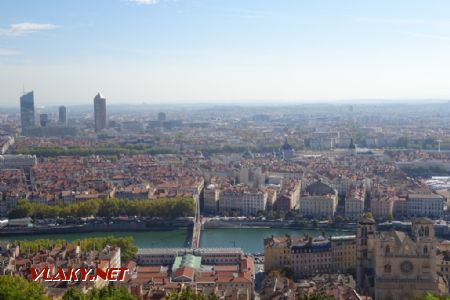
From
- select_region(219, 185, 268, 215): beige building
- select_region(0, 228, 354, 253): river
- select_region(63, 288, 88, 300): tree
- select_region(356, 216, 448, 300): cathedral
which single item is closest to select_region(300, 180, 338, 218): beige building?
select_region(219, 185, 268, 215): beige building

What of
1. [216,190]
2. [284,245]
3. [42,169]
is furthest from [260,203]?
[42,169]

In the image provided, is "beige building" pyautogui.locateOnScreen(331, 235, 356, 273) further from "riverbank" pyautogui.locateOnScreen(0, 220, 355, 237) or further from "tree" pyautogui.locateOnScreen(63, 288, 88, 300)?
"tree" pyautogui.locateOnScreen(63, 288, 88, 300)

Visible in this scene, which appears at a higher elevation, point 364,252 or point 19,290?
point 19,290

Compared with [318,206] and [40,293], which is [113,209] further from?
[40,293]

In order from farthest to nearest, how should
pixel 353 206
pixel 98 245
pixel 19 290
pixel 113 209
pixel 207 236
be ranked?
pixel 353 206 < pixel 113 209 < pixel 207 236 < pixel 98 245 < pixel 19 290

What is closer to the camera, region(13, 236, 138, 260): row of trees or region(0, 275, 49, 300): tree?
region(0, 275, 49, 300): tree

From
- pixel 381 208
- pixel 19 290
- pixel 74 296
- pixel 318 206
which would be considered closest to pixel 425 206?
pixel 381 208

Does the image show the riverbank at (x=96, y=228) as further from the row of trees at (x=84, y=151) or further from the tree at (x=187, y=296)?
the row of trees at (x=84, y=151)

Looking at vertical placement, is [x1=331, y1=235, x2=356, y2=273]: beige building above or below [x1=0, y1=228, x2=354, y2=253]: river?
above
